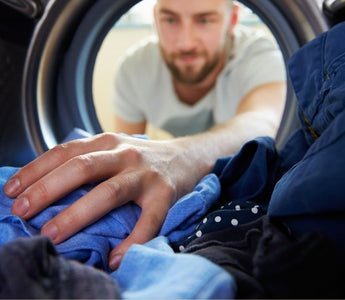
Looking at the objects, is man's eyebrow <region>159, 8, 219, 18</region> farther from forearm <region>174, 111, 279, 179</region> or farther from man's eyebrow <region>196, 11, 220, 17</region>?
forearm <region>174, 111, 279, 179</region>

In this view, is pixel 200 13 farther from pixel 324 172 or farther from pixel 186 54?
pixel 324 172

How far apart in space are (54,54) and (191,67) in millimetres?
924

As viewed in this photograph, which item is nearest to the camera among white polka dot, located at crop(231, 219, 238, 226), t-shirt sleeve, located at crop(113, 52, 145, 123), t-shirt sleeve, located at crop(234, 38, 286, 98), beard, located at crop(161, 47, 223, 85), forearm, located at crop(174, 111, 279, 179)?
white polka dot, located at crop(231, 219, 238, 226)

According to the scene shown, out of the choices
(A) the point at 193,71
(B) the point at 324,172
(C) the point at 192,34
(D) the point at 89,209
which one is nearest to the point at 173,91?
(A) the point at 193,71

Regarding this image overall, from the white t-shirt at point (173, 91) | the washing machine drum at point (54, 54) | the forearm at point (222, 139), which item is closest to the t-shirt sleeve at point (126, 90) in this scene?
the white t-shirt at point (173, 91)

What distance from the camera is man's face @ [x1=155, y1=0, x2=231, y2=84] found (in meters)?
1.58

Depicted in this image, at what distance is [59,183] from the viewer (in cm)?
53

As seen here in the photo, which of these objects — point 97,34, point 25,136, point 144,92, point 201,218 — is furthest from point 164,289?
point 144,92

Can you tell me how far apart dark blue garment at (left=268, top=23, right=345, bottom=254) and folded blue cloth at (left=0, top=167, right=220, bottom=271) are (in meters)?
0.13

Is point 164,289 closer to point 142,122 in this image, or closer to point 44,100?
point 44,100

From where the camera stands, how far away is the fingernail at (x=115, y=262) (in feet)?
1.63

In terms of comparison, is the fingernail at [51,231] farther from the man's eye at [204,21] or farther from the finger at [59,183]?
the man's eye at [204,21]

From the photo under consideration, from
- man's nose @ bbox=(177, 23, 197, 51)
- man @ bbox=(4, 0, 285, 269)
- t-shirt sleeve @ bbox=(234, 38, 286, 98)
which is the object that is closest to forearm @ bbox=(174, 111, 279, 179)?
man @ bbox=(4, 0, 285, 269)

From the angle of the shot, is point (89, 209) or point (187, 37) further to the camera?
point (187, 37)
